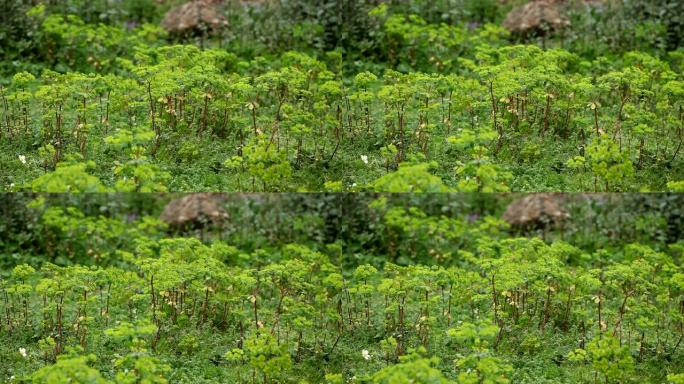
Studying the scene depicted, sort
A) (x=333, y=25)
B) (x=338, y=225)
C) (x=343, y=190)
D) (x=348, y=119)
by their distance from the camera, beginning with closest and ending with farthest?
(x=343, y=190) < (x=348, y=119) < (x=338, y=225) < (x=333, y=25)

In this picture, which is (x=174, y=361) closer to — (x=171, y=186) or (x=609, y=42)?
(x=171, y=186)

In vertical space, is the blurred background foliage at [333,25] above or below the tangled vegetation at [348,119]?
above

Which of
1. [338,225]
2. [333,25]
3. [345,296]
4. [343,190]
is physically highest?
[333,25]

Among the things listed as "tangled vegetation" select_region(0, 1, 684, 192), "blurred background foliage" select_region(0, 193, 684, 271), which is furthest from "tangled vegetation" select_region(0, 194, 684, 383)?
"tangled vegetation" select_region(0, 1, 684, 192)

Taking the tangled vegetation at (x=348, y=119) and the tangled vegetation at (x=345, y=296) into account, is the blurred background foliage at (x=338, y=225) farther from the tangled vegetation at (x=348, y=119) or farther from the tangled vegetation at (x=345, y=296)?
the tangled vegetation at (x=348, y=119)

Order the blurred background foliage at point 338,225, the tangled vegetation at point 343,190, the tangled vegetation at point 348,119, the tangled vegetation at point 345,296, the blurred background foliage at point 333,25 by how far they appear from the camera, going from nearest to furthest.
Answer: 1. the tangled vegetation at point 345,296
2. the tangled vegetation at point 343,190
3. the tangled vegetation at point 348,119
4. the blurred background foliage at point 338,225
5. the blurred background foliage at point 333,25

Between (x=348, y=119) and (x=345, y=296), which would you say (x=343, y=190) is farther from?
(x=345, y=296)

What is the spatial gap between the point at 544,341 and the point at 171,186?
105 inches

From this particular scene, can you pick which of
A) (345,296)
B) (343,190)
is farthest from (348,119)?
(345,296)

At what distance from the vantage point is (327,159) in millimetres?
8289

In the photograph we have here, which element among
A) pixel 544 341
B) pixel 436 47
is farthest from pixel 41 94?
pixel 544 341

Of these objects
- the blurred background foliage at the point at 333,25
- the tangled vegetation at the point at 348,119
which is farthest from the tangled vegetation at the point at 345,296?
the blurred background foliage at the point at 333,25

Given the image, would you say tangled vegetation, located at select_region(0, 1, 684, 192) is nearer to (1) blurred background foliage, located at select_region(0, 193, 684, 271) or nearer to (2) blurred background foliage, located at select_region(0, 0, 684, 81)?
(2) blurred background foliage, located at select_region(0, 0, 684, 81)

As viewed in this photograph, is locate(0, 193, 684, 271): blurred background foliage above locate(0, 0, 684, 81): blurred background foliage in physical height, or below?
below
